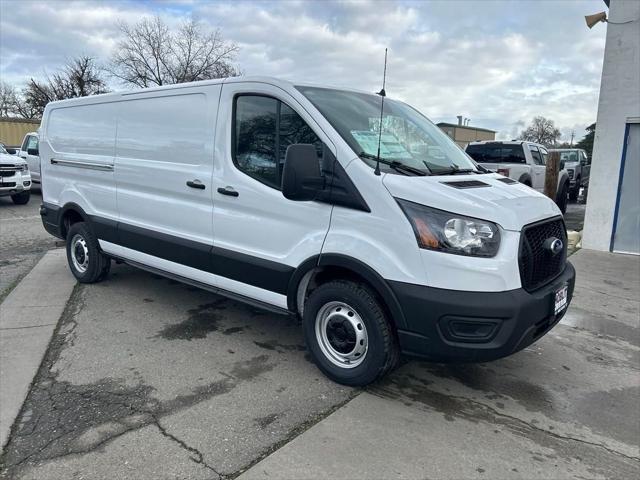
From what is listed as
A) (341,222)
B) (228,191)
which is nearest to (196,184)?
(228,191)

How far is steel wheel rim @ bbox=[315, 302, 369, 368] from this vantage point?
11.2 feet

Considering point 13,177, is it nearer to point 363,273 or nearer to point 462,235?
point 363,273

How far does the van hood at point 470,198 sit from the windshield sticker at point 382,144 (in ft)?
1.01

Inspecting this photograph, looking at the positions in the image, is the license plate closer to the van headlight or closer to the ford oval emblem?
the ford oval emblem

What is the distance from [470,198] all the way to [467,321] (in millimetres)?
753

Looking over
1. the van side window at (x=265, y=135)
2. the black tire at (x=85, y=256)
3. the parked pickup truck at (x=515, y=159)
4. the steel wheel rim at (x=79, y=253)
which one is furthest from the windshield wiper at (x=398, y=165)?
the parked pickup truck at (x=515, y=159)

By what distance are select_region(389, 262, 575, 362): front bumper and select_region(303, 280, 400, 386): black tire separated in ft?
0.51

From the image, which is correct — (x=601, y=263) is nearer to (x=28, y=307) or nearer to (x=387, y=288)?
(x=387, y=288)

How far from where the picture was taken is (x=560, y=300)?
11.2 ft

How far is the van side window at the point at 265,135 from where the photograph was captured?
3.67m

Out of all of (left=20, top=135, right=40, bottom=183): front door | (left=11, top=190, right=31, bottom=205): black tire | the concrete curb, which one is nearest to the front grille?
the concrete curb

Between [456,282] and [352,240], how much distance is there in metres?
0.73

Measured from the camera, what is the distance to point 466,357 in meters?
3.06

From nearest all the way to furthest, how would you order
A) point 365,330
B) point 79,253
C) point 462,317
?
point 462,317 → point 365,330 → point 79,253
